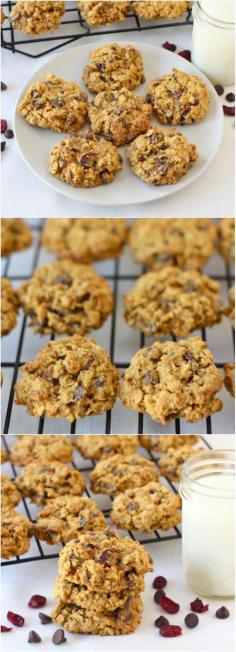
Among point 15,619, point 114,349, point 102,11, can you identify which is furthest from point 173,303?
point 15,619

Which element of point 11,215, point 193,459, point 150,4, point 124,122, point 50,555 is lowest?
point 50,555

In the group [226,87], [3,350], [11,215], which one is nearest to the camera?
[11,215]

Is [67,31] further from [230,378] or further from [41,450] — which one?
[41,450]

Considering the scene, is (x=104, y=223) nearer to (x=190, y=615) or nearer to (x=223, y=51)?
(x=223, y=51)

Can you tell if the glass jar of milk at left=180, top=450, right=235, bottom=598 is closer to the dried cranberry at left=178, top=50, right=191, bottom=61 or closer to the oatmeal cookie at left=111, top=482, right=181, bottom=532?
the oatmeal cookie at left=111, top=482, right=181, bottom=532

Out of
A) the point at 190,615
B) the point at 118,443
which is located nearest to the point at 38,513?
the point at 118,443

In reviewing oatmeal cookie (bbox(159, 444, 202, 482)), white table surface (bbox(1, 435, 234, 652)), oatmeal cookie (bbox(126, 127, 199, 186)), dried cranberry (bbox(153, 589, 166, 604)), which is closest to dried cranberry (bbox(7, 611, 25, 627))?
white table surface (bbox(1, 435, 234, 652))

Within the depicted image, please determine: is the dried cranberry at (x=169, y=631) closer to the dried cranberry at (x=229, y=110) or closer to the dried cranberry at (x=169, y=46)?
the dried cranberry at (x=229, y=110)
